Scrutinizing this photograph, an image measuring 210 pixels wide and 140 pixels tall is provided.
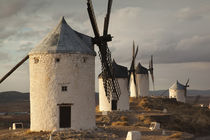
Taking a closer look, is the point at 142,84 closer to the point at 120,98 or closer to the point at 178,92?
the point at 178,92

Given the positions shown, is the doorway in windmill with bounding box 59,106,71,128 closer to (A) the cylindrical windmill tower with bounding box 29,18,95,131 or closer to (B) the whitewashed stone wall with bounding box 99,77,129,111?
(A) the cylindrical windmill tower with bounding box 29,18,95,131

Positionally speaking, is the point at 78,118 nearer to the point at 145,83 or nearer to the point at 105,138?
the point at 105,138

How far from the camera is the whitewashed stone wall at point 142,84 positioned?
171 ft

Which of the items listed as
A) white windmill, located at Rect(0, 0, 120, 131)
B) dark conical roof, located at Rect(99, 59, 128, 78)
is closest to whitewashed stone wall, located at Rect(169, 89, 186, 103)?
dark conical roof, located at Rect(99, 59, 128, 78)

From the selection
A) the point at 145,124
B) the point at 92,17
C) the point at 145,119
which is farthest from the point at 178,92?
the point at 92,17

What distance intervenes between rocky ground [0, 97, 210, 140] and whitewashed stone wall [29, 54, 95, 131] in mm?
875

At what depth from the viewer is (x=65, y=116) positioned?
21.4 m

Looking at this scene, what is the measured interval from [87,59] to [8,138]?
272 inches

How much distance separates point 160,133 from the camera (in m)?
24.5

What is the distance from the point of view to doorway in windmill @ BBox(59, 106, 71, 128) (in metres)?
21.3

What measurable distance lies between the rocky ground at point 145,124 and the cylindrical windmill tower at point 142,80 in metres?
2.99

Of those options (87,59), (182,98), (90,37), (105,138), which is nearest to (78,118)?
(105,138)

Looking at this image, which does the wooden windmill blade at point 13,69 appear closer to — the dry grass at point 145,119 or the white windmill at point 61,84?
the white windmill at point 61,84

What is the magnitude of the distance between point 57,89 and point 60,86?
0.26 metres
